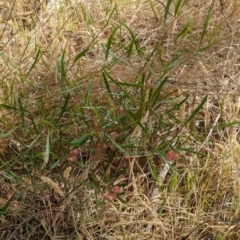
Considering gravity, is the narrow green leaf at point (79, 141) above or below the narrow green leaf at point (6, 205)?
above

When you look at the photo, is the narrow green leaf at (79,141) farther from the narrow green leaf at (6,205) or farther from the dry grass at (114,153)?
the narrow green leaf at (6,205)

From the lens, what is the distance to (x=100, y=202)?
5.32ft

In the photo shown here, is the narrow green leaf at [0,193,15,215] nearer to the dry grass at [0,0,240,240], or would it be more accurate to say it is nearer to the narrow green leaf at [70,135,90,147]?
the dry grass at [0,0,240,240]

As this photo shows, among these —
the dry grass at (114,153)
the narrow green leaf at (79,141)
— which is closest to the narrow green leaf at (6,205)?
the dry grass at (114,153)

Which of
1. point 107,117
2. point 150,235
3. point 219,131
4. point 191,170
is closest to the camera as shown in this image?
point 107,117

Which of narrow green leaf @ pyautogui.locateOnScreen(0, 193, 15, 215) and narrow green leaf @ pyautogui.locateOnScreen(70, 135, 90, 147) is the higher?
narrow green leaf @ pyautogui.locateOnScreen(70, 135, 90, 147)

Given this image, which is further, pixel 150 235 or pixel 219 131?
pixel 219 131

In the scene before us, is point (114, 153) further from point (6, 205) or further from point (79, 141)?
point (6, 205)

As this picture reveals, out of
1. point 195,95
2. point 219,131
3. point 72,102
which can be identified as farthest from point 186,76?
point 72,102

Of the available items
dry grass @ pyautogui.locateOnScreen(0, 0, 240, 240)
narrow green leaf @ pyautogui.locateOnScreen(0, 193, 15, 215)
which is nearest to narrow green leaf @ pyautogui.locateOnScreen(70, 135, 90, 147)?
dry grass @ pyautogui.locateOnScreen(0, 0, 240, 240)

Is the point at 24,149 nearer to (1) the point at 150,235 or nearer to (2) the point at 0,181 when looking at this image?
(2) the point at 0,181

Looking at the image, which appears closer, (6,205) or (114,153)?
(6,205)

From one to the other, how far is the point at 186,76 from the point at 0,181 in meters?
0.70

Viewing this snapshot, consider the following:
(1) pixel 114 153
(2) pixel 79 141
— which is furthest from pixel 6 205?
(1) pixel 114 153
